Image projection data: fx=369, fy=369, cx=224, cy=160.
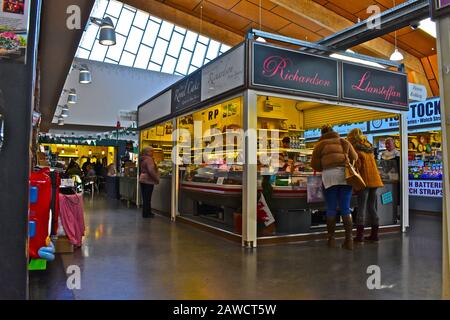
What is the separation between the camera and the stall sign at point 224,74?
5.08m

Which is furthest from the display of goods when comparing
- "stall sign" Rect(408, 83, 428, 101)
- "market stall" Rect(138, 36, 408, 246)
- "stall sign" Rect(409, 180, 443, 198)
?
Result: "stall sign" Rect(409, 180, 443, 198)

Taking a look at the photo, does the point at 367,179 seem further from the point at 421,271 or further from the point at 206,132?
the point at 206,132

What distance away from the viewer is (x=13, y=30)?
7.70 feet

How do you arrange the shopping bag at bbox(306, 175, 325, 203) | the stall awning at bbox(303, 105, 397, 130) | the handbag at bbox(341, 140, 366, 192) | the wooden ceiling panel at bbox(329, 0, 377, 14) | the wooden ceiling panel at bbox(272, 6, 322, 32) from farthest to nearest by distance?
the wooden ceiling panel at bbox(272, 6, 322, 32), the wooden ceiling panel at bbox(329, 0, 377, 14), the stall awning at bbox(303, 105, 397, 130), the shopping bag at bbox(306, 175, 325, 203), the handbag at bbox(341, 140, 366, 192)

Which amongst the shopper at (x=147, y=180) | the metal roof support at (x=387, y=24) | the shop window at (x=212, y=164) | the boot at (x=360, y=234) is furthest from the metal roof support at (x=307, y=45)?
the shopper at (x=147, y=180)

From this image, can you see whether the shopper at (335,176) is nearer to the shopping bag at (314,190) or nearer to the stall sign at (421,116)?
the shopping bag at (314,190)

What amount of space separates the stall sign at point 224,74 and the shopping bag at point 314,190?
1.83 m

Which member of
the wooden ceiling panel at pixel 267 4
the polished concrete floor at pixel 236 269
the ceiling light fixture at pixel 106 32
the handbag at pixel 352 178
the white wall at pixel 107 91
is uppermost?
the wooden ceiling panel at pixel 267 4

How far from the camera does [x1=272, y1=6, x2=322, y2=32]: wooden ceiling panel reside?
38.4 ft

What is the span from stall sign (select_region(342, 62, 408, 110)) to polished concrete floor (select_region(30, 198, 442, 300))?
226 centimetres

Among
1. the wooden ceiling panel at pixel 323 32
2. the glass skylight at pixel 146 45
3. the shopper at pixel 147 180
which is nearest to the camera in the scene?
the shopper at pixel 147 180

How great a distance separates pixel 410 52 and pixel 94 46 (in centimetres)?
1477

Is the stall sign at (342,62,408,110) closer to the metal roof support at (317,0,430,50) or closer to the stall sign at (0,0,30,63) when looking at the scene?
the metal roof support at (317,0,430,50)

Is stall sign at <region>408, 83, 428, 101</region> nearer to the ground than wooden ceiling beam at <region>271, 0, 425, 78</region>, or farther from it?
nearer to the ground
